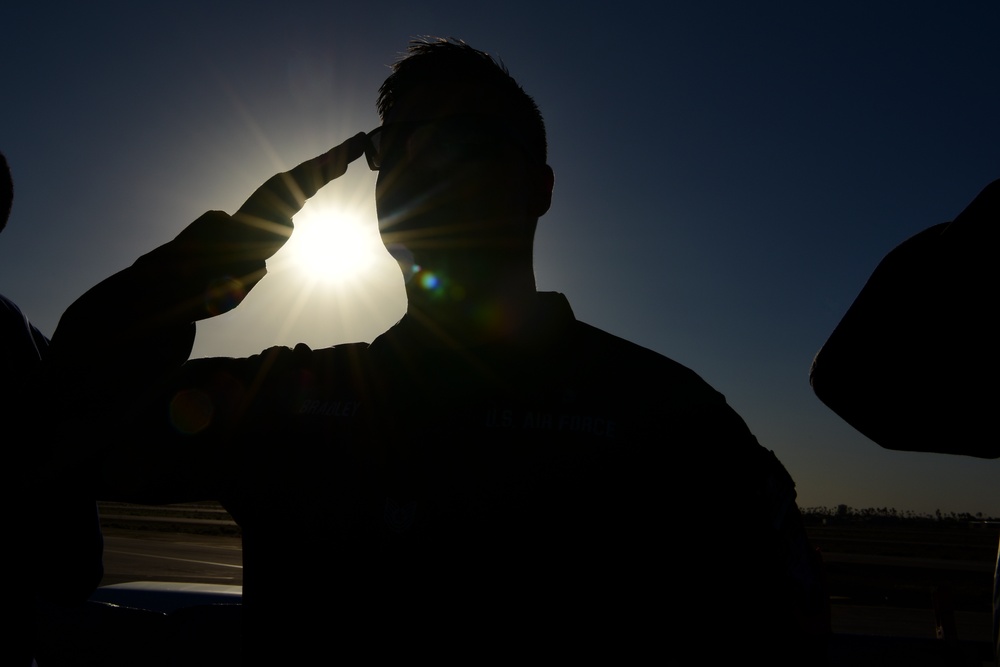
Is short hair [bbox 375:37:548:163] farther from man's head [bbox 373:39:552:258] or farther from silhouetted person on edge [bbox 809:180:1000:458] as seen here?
→ silhouetted person on edge [bbox 809:180:1000:458]

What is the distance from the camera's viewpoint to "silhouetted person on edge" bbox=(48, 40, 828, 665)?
45.9 inches

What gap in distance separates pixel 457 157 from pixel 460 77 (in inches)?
11.4

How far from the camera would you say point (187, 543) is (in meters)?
35.0

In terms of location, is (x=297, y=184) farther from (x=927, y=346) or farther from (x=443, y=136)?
(x=927, y=346)

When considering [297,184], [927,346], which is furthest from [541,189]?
[927,346]

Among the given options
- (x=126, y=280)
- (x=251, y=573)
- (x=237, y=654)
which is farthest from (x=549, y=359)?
(x=237, y=654)

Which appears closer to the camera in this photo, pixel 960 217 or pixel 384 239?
pixel 960 217

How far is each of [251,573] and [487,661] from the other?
55cm

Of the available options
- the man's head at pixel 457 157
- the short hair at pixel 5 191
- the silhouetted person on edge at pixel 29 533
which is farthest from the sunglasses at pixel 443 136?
the short hair at pixel 5 191

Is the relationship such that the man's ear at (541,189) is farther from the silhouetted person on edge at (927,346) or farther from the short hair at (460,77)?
the silhouetted person on edge at (927,346)

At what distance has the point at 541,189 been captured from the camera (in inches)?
66.1

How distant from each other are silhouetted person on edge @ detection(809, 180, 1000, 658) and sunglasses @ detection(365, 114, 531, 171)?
38.5 inches

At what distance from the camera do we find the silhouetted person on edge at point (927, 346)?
78cm

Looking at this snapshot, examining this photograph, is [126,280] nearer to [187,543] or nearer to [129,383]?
[129,383]
